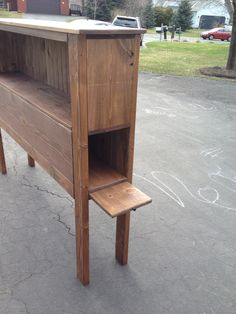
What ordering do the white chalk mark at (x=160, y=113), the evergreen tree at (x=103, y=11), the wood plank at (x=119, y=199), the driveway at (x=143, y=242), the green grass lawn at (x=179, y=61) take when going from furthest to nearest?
the evergreen tree at (x=103, y=11) → the green grass lawn at (x=179, y=61) → the white chalk mark at (x=160, y=113) → the driveway at (x=143, y=242) → the wood plank at (x=119, y=199)

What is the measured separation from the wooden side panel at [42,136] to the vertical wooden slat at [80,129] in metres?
0.10

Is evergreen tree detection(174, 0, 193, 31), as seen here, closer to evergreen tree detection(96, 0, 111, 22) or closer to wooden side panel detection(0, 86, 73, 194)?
evergreen tree detection(96, 0, 111, 22)

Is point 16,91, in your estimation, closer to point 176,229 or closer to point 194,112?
point 176,229

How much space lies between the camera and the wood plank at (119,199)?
198 centimetres

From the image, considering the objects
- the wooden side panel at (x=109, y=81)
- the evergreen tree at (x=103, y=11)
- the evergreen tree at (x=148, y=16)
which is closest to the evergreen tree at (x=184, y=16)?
the evergreen tree at (x=148, y=16)

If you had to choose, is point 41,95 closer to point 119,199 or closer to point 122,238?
point 119,199

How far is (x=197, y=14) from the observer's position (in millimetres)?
40156

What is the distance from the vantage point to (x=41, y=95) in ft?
8.66

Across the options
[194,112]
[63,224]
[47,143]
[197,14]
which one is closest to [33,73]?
[47,143]

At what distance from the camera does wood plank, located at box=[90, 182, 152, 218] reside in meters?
1.98

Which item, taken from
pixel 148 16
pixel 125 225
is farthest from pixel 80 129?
pixel 148 16

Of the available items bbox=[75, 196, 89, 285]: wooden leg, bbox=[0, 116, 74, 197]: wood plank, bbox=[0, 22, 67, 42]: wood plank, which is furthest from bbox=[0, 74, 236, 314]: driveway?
bbox=[0, 22, 67, 42]: wood plank

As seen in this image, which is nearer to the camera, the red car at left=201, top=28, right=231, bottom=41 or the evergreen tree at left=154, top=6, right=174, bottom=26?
the red car at left=201, top=28, right=231, bottom=41

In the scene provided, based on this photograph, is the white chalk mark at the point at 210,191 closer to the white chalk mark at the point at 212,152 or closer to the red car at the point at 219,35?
the white chalk mark at the point at 212,152
